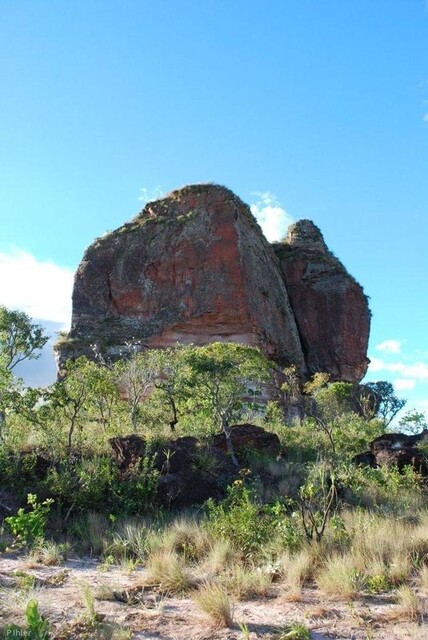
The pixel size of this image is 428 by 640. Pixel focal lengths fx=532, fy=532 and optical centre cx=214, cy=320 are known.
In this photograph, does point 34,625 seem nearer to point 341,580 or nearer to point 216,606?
point 216,606

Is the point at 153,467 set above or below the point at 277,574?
above

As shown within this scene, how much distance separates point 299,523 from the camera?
6.82 metres

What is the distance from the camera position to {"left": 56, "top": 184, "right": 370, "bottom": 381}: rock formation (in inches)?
1309

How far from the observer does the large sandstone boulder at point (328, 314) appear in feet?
137

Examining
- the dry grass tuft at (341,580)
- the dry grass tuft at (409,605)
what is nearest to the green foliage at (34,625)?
the dry grass tuft at (341,580)

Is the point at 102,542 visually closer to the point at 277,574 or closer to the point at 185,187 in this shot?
the point at 277,574

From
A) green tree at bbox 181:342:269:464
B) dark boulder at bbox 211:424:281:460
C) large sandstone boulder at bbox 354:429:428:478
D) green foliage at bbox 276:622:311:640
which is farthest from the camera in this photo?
green tree at bbox 181:342:269:464

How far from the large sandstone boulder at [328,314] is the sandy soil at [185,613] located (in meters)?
36.6

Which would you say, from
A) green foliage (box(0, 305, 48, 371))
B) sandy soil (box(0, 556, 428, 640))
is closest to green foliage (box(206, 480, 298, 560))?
sandy soil (box(0, 556, 428, 640))

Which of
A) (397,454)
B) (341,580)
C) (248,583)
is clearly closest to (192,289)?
(397,454)

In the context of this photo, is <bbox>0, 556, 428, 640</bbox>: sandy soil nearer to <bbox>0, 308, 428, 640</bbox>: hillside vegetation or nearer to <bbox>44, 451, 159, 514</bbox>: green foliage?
<bbox>0, 308, 428, 640</bbox>: hillside vegetation

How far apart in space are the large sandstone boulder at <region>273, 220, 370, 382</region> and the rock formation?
0.52ft

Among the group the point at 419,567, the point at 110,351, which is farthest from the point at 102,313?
the point at 419,567

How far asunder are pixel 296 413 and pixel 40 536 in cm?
2251
